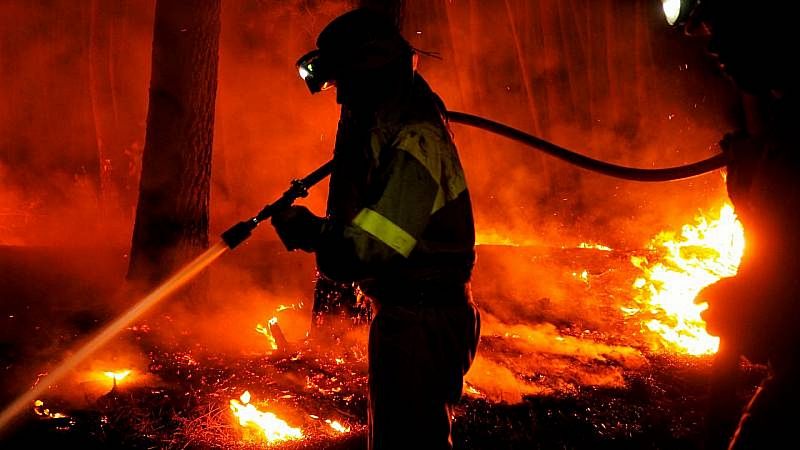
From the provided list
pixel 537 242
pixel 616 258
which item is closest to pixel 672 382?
pixel 616 258

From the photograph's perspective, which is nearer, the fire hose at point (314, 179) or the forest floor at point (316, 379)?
the fire hose at point (314, 179)

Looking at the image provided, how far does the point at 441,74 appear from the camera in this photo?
18812mm

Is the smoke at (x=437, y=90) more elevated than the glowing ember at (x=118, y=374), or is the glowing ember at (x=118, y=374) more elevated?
the smoke at (x=437, y=90)

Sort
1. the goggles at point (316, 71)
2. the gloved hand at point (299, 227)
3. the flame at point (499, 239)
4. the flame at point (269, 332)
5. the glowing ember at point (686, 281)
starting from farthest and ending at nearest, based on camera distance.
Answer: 1. the flame at point (499, 239)
2. the glowing ember at point (686, 281)
3. the flame at point (269, 332)
4. the goggles at point (316, 71)
5. the gloved hand at point (299, 227)

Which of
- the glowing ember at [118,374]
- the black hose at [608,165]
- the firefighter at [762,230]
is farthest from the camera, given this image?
the glowing ember at [118,374]

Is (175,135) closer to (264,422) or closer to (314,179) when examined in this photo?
(264,422)

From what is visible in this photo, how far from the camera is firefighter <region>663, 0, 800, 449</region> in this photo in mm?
2037

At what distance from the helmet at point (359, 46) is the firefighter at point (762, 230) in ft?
5.05

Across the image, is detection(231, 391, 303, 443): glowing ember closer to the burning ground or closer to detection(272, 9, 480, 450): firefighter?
the burning ground

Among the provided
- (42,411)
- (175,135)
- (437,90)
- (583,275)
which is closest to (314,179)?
(42,411)

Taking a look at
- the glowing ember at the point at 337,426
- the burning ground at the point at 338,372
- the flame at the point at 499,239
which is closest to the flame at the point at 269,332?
the burning ground at the point at 338,372

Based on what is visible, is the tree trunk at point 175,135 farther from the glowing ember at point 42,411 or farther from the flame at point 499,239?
the flame at point 499,239

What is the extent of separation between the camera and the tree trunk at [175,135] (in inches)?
245

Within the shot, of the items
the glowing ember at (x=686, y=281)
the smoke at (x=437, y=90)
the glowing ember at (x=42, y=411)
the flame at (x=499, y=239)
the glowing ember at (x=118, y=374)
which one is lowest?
the glowing ember at (x=42, y=411)
